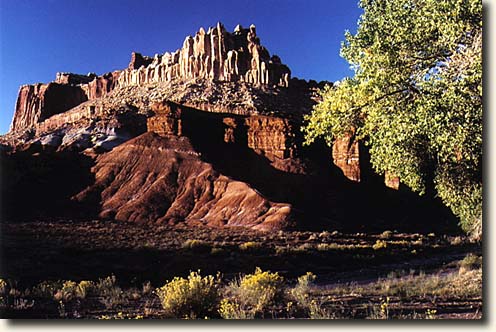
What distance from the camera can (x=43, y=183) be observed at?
209 feet

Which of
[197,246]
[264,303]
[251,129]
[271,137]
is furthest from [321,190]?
[264,303]

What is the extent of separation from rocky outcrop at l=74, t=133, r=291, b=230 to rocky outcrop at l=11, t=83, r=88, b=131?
77106 millimetres

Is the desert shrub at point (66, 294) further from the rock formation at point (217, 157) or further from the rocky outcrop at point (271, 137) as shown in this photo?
the rocky outcrop at point (271, 137)

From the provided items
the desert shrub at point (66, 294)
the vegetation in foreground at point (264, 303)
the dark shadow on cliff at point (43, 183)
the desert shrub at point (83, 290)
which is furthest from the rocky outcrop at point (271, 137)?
the vegetation in foreground at point (264, 303)

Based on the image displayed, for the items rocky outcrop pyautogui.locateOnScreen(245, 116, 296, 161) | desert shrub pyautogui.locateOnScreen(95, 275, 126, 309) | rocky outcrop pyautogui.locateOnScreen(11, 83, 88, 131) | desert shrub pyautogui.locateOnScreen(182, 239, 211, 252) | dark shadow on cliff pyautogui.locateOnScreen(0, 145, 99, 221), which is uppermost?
rocky outcrop pyautogui.locateOnScreen(11, 83, 88, 131)

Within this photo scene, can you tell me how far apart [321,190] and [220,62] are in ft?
195

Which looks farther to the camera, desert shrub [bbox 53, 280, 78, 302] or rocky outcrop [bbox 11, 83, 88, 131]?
rocky outcrop [bbox 11, 83, 88, 131]

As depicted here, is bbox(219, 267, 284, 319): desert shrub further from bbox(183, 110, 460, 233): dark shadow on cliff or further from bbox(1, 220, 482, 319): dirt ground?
bbox(183, 110, 460, 233): dark shadow on cliff

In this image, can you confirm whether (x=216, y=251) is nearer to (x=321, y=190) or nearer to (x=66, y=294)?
(x=66, y=294)

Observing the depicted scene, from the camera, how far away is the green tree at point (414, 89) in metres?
7.68

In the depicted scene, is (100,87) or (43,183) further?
(100,87)

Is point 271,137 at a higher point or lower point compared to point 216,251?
higher

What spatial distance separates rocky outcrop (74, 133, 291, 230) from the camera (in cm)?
4884

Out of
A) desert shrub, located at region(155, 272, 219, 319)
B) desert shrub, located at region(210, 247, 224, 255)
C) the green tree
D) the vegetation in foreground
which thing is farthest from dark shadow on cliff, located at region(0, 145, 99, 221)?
the green tree
